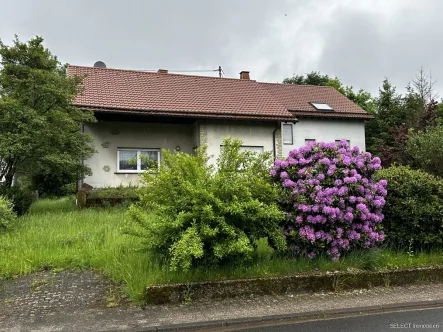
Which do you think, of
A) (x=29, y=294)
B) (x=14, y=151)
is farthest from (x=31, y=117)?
(x=29, y=294)

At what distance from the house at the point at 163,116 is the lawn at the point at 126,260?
6544mm

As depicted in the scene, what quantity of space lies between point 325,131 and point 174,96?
10.2m

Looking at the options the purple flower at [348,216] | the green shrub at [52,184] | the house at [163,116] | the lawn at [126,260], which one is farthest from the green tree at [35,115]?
the green shrub at [52,184]

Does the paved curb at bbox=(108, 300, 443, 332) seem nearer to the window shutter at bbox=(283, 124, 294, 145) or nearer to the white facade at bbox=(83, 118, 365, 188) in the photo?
the white facade at bbox=(83, 118, 365, 188)

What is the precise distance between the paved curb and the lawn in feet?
2.82

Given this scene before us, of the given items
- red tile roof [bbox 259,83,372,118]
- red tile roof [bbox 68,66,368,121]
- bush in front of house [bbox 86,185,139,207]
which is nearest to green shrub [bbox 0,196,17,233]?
bush in front of house [bbox 86,185,139,207]

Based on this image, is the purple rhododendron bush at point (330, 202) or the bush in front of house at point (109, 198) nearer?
the purple rhododendron bush at point (330, 202)

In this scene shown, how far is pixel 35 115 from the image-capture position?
36.1ft

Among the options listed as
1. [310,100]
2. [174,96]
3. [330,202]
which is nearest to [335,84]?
[310,100]

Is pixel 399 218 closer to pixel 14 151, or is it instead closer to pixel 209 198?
pixel 209 198

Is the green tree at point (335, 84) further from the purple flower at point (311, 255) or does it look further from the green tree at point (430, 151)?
the purple flower at point (311, 255)

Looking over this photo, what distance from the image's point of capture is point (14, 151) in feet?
34.4

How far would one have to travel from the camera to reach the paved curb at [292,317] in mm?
4168

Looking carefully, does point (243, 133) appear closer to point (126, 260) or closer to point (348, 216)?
point (348, 216)
